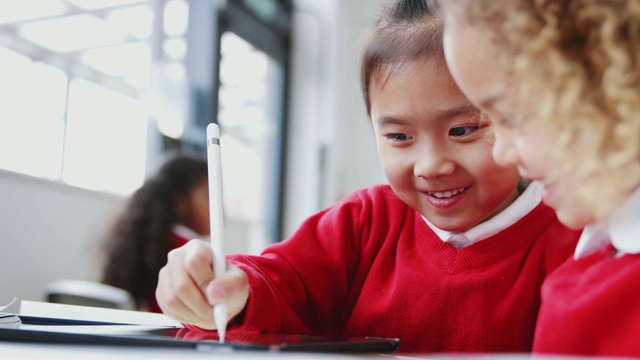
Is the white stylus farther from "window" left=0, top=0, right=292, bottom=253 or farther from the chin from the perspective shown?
"window" left=0, top=0, right=292, bottom=253

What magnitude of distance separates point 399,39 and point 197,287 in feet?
1.06

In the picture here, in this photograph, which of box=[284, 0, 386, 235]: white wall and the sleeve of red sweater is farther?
box=[284, 0, 386, 235]: white wall

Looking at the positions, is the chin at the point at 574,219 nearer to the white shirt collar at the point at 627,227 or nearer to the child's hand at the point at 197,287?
the white shirt collar at the point at 627,227

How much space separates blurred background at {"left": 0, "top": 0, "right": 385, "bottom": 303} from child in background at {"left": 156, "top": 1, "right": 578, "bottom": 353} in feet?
1.76

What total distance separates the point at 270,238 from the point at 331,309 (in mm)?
2357

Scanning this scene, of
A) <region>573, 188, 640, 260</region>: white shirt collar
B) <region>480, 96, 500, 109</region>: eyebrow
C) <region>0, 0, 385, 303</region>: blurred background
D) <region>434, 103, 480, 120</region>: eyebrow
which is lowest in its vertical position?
<region>573, 188, 640, 260</region>: white shirt collar

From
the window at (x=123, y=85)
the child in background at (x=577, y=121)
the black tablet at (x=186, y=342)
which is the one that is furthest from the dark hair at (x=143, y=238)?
the child in background at (x=577, y=121)

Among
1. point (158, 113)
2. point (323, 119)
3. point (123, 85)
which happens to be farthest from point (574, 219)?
point (323, 119)

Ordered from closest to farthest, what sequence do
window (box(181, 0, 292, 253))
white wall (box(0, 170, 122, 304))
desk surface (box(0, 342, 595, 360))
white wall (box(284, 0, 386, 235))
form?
desk surface (box(0, 342, 595, 360)) < white wall (box(0, 170, 122, 304)) < window (box(181, 0, 292, 253)) < white wall (box(284, 0, 386, 235))

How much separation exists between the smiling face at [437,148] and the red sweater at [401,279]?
0.03 m

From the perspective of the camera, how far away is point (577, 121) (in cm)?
40

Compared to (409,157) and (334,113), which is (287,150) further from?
(409,157)

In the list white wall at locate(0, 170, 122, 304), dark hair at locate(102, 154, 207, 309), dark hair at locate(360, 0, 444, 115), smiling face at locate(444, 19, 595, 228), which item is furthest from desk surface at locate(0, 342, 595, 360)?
dark hair at locate(102, 154, 207, 309)

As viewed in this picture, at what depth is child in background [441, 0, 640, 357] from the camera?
385 mm
